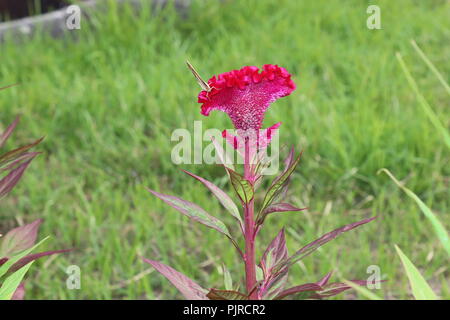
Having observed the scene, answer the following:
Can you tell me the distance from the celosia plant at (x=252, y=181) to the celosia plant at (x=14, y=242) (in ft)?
0.78

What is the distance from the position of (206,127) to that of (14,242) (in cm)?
142

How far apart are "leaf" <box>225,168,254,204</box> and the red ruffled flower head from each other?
0.07m

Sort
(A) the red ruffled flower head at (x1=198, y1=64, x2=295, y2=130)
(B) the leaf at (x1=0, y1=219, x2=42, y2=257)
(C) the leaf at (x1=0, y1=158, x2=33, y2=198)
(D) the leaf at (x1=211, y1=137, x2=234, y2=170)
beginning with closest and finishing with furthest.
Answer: (A) the red ruffled flower head at (x1=198, y1=64, x2=295, y2=130)
(D) the leaf at (x1=211, y1=137, x2=234, y2=170)
(C) the leaf at (x1=0, y1=158, x2=33, y2=198)
(B) the leaf at (x1=0, y1=219, x2=42, y2=257)

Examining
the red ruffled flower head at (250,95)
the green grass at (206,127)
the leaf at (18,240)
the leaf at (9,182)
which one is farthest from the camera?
the green grass at (206,127)

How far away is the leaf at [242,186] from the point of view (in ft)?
3.15

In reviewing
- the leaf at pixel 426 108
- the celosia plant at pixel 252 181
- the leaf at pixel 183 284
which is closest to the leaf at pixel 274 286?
the celosia plant at pixel 252 181

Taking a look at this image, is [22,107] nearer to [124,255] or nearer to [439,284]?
[124,255]

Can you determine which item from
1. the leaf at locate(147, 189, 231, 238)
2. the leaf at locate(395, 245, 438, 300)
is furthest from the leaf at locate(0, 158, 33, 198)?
the leaf at locate(395, 245, 438, 300)

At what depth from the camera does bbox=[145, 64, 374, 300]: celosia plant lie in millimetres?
949

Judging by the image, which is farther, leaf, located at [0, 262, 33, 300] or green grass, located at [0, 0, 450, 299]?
green grass, located at [0, 0, 450, 299]

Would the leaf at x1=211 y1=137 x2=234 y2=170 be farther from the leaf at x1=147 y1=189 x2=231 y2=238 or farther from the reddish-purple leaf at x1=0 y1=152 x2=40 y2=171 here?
the reddish-purple leaf at x1=0 y1=152 x2=40 y2=171

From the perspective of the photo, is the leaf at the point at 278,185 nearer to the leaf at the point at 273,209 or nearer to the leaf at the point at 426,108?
the leaf at the point at 273,209

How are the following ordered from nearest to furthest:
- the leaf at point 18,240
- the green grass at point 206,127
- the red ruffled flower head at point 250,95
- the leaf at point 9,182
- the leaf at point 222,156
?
the red ruffled flower head at point 250,95
the leaf at point 222,156
the leaf at point 9,182
the leaf at point 18,240
the green grass at point 206,127

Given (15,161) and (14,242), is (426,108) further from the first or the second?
(14,242)
